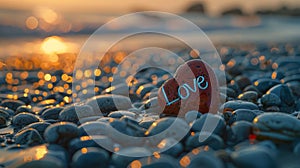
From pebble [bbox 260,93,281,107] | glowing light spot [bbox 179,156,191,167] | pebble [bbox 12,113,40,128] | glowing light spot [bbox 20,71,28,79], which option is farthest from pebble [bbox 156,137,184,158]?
glowing light spot [bbox 20,71,28,79]

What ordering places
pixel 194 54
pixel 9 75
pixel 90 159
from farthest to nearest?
pixel 194 54 < pixel 9 75 < pixel 90 159

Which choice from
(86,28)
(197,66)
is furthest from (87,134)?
(86,28)

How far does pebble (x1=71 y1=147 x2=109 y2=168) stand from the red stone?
0.82 metres

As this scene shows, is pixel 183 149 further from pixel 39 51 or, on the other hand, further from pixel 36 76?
pixel 39 51

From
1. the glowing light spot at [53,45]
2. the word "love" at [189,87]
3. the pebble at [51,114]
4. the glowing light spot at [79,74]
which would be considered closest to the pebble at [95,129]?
the word "love" at [189,87]

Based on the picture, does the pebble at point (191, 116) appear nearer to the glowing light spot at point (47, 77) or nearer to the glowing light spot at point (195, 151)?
the glowing light spot at point (195, 151)

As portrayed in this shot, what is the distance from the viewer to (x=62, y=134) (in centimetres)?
206

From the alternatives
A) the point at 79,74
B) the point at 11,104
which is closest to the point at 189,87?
the point at 11,104

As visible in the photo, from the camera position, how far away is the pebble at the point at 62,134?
2.05 meters

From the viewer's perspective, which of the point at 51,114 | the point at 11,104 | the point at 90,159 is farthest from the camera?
the point at 11,104

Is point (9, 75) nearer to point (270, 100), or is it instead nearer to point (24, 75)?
point (24, 75)

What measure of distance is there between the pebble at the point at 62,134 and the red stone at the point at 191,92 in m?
0.74

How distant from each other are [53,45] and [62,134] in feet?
31.6

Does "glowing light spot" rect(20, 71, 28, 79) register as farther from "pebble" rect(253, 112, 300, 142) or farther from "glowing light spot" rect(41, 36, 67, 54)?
"pebble" rect(253, 112, 300, 142)
